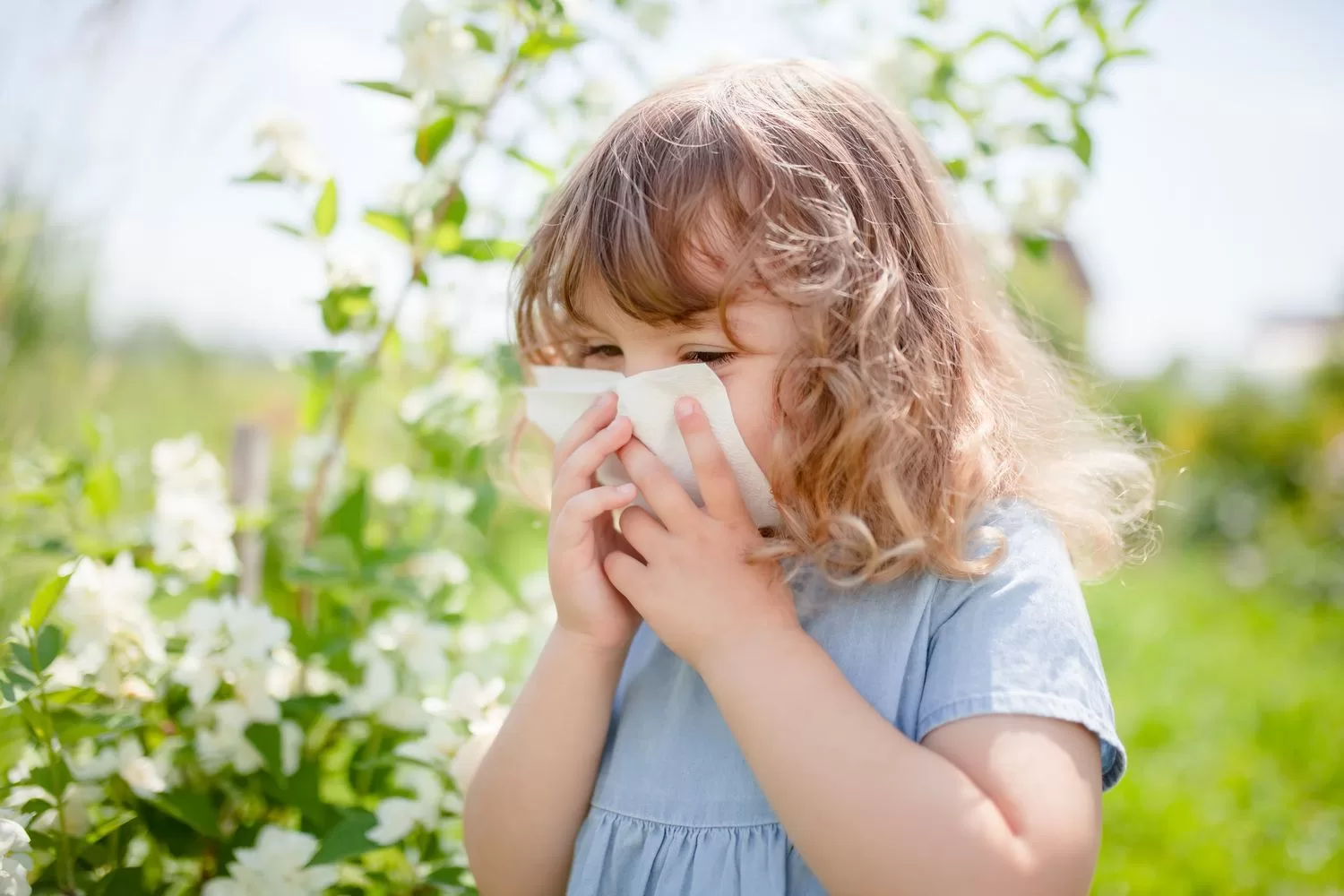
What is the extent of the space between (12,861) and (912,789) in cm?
89

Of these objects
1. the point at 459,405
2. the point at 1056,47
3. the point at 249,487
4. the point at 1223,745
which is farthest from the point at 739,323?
the point at 1223,745

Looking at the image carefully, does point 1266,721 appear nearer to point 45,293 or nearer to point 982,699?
point 982,699

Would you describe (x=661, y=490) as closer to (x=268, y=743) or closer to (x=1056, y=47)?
(x=268, y=743)

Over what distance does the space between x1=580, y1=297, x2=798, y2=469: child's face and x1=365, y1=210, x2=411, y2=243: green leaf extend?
1.87ft

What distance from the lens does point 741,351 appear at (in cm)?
100

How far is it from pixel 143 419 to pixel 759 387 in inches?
116

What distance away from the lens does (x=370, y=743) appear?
1.47 metres

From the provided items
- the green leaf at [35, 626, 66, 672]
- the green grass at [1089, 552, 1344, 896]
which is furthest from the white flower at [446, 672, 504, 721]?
the green grass at [1089, 552, 1344, 896]

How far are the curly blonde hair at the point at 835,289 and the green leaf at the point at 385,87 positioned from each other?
1.17ft

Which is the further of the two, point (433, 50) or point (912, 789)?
point (433, 50)

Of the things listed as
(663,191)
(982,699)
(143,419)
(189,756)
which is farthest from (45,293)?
(982,699)

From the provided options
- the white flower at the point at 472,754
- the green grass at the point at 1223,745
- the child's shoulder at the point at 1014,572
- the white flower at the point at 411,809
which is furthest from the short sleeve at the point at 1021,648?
the green grass at the point at 1223,745

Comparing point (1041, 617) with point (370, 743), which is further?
point (370, 743)

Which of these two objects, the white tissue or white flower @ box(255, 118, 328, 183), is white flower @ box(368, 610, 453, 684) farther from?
white flower @ box(255, 118, 328, 183)
